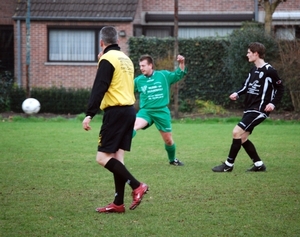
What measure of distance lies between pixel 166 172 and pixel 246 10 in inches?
723

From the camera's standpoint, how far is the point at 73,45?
2609cm

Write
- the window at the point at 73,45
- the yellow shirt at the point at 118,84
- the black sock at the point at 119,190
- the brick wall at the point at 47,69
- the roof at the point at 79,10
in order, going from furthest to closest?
1. the window at the point at 73,45
2. the brick wall at the point at 47,69
3. the roof at the point at 79,10
4. the black sock at the point at 119,190
5. the yellow shirt at the point at 118,84

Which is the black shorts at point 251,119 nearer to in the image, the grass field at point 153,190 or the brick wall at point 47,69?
the grass field at point 153,190

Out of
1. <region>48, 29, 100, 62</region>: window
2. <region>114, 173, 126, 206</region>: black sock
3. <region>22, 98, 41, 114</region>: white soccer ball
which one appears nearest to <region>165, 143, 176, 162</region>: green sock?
<region>114, 173, 126, 206</region>: black sock

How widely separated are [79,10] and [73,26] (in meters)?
0.68

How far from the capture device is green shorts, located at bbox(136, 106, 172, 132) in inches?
429

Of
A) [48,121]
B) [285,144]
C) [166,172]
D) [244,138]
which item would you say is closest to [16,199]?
[166,172]

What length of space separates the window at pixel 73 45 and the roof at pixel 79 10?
761mm

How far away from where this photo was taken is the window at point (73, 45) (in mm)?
25953

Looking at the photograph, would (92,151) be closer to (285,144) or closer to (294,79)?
(285,144)

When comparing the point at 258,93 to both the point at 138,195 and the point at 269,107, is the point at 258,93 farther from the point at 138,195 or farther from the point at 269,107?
the point at 138,195

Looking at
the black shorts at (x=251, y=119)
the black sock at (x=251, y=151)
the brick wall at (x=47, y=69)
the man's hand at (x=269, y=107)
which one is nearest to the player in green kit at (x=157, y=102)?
the black sock at (x=251, y=151)

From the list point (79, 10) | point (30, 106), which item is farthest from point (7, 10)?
point (30, 106)

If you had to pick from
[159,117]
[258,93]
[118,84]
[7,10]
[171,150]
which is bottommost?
[171,150]
